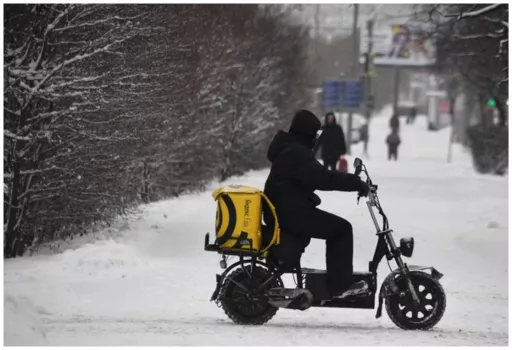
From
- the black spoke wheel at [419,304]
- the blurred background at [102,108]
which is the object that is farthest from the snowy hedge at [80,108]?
the black spoke wheel at [419,304]

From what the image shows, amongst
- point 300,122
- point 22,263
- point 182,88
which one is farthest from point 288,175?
point 182,88

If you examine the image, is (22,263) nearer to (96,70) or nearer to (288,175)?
(96,70)

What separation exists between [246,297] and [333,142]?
51.5 ft

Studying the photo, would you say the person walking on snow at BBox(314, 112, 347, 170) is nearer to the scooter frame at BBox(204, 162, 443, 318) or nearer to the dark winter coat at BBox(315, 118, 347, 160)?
the dark winter coat at BBox(315, 118, 347, 160)

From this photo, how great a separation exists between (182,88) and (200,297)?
7757mm

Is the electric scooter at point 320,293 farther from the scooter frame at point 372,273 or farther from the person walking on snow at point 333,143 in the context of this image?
the person walking on snow at point 333,143

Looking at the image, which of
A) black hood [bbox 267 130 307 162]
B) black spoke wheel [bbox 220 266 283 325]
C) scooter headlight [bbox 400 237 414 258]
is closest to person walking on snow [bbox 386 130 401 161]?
scooter headlight [bbox 400 237 414 258]

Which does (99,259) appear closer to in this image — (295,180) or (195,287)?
(195,287)

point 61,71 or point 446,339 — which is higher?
point 61,71

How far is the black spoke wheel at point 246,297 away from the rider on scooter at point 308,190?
45cm

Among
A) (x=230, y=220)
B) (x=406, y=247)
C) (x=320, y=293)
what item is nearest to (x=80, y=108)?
(x=230, y=220)

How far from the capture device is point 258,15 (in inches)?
1138

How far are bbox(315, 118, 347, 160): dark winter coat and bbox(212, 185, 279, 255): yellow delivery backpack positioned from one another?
51.0 feet

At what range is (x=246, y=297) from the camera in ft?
28.5
